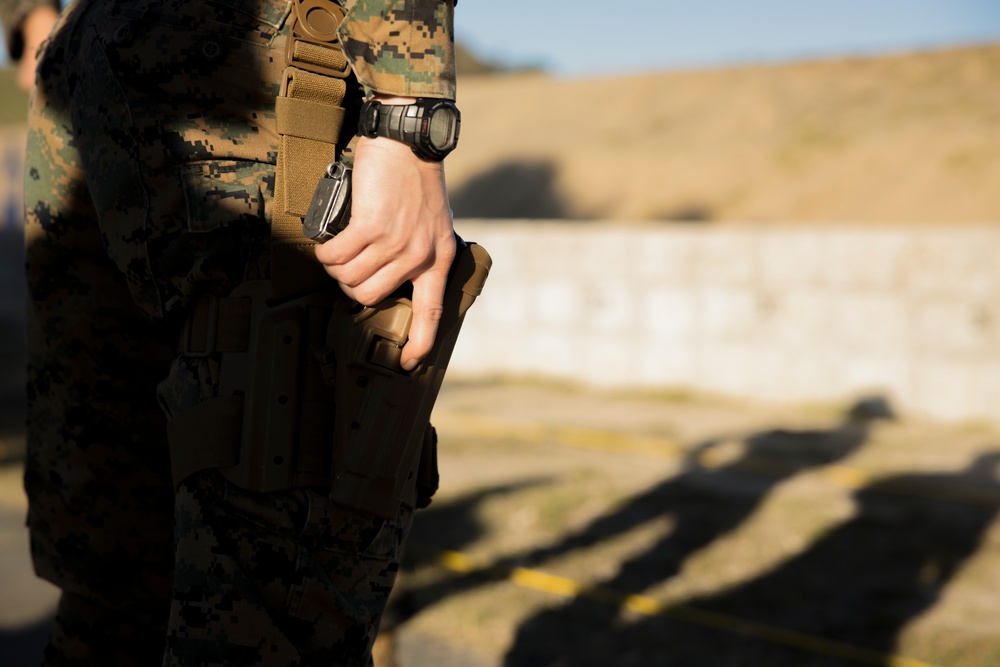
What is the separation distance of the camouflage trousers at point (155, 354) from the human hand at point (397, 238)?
→ 0.16 m

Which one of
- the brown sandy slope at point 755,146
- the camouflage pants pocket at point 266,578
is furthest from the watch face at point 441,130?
the brown sandy slope at point 755,146

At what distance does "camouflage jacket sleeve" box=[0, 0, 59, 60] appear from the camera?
196 centimetres

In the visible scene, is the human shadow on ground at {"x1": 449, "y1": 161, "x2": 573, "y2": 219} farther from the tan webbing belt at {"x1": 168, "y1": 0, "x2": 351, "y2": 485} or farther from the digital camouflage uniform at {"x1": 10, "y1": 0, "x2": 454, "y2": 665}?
the tan webbing belt at {"x1": 168, "y1": 0, "x2": 351, "y2": 485}

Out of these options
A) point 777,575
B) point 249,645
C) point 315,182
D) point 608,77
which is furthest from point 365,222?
point 608,77

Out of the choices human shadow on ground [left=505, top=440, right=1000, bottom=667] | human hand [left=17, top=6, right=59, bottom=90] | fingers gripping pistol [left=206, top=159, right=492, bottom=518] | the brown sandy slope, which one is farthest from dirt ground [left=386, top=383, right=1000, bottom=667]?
the brown sandy slope

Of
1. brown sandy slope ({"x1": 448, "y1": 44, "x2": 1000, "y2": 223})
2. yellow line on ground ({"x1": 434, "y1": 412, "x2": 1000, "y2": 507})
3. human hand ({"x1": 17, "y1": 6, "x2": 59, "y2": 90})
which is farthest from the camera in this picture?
brown sandy slope ({"x1": 448, "y1": 44, "x2": 1000, "y2": 223})

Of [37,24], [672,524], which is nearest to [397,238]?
[37,24]

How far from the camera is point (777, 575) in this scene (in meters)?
3.29

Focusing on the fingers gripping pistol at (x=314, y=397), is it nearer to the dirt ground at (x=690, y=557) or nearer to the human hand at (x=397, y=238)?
the human hand at (x=397, y=238)

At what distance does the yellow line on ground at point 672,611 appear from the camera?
2621 mm

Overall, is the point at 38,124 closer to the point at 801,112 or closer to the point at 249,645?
the point at 249,645

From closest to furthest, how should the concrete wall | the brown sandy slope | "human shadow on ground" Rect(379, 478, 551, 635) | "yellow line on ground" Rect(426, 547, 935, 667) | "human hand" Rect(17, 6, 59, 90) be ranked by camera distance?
"human hand" Rect(17, 6, 59, 90), "yellow line on ground" Rect(426, 547, 935, 667), "human shadow on ground" Rect(379, 478, 551, 635), the concrete wall, the brown sandy slope

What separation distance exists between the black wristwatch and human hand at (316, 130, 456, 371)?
0.01 metres

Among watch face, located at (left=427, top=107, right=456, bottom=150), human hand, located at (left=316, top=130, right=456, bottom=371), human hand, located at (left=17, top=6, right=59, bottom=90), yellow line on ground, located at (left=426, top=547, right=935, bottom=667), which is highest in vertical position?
human hand, located at (left=17, top=6, right=59, bottom=90)
